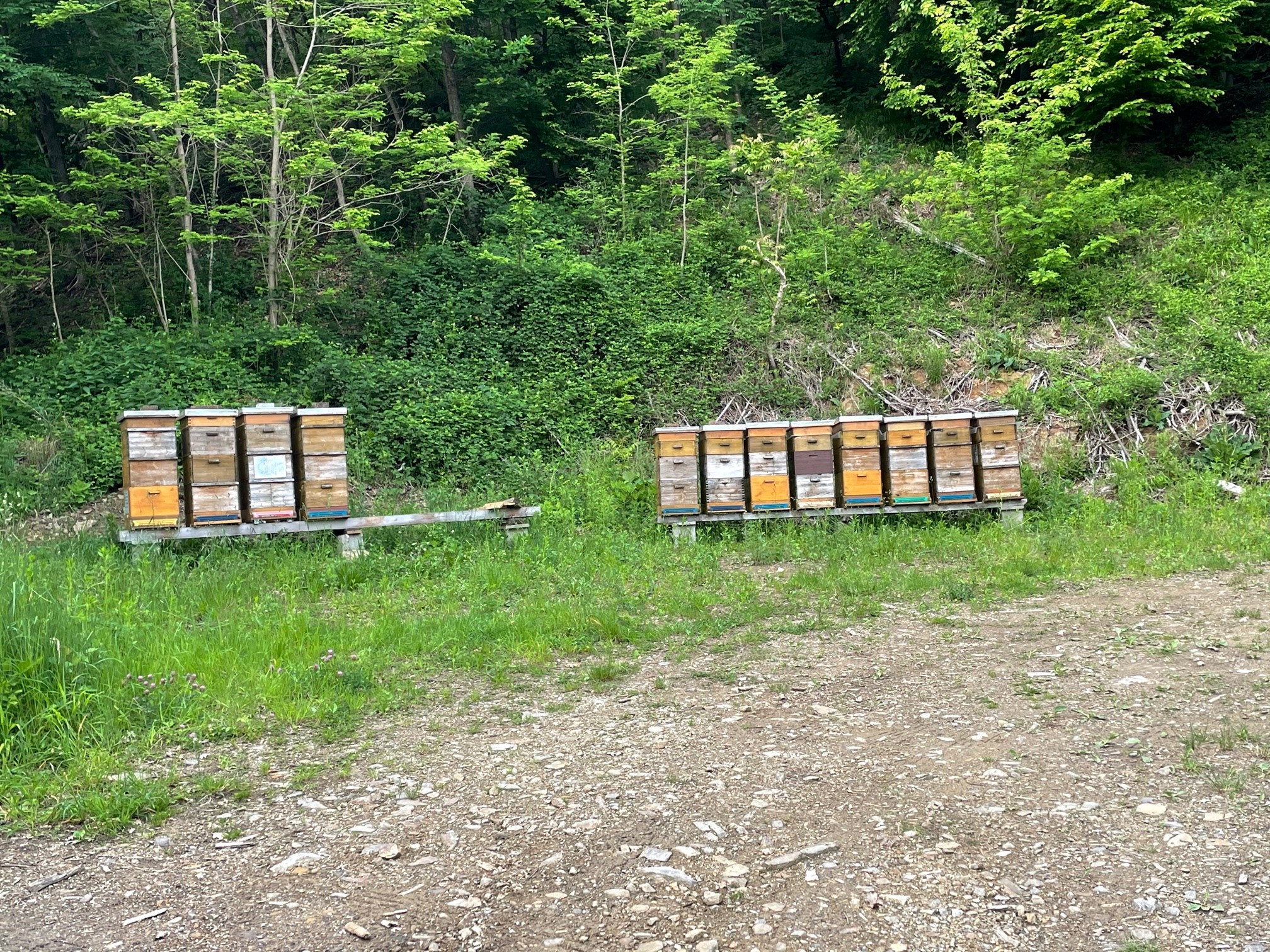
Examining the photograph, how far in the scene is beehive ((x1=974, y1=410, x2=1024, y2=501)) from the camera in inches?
416

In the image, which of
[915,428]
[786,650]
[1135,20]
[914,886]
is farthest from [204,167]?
[914,886]

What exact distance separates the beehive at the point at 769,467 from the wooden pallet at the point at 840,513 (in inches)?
5.4

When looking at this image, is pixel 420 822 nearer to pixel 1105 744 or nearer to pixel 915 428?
pixel 1105 744

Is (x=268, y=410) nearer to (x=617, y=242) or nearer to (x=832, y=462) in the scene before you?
(x=832, y=462)

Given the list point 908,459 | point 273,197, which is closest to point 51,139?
point 273,197

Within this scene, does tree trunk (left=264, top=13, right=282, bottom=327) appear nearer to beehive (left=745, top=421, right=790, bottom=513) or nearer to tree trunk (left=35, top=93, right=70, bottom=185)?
tree trunk (left=35, top=93, right=70, bottom=185)

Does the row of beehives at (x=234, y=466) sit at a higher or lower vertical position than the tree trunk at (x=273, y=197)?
lower

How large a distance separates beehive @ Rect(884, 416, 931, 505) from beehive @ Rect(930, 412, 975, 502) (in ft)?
0.64

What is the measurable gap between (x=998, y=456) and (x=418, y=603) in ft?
24.1

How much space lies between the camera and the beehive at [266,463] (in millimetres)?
9312

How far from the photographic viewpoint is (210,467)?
9.09 metres

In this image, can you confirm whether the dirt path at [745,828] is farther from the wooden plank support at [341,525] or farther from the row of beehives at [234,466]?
the row of beehives at [234,466]

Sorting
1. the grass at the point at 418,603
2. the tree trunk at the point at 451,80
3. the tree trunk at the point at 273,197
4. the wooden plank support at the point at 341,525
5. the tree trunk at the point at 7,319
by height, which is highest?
the tree trunk at the point at 451,80

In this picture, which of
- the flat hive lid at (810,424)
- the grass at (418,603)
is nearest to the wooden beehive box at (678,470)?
the grass at (418,603)
